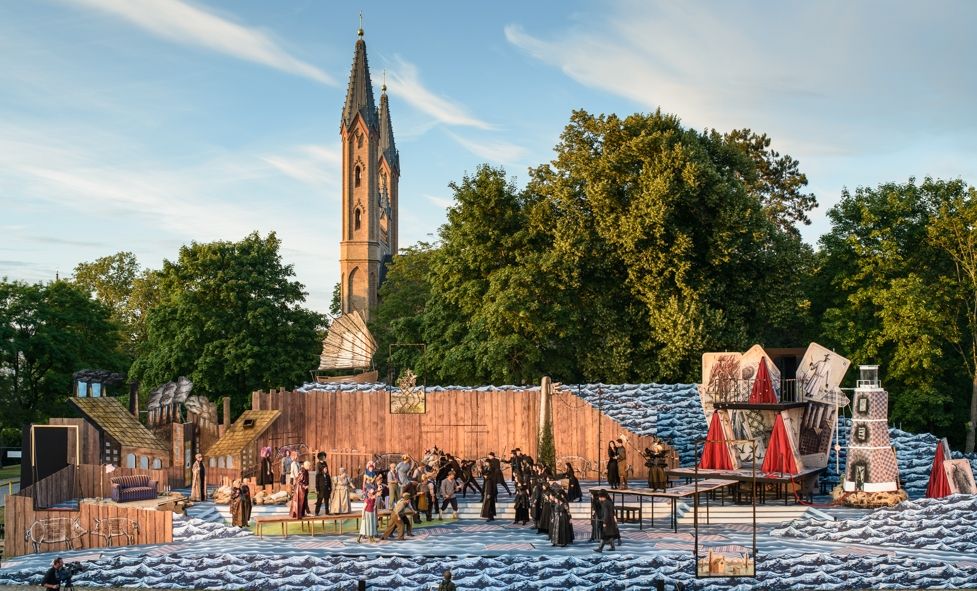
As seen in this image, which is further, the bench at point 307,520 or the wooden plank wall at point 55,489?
the wooden plank wall at point 55,489

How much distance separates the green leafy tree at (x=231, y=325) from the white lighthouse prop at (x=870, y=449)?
87.2ft

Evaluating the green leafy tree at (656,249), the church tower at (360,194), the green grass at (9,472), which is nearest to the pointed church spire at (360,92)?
the church tower at (360,194)

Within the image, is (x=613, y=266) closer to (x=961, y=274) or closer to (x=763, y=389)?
(x=763, y=389)

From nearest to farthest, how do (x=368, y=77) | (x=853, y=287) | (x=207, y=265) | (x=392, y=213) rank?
1. (x=853, y=287)
2. (x=207, y=265)
3. (x=368, y=77)
4. (x=392, y=213)

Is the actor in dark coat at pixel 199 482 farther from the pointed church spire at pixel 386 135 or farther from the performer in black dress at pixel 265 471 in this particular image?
the pointed church spire at pixel 386 135

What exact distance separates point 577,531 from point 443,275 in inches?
743

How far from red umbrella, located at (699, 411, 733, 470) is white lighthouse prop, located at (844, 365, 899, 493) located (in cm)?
319

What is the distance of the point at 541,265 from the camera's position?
38062mm

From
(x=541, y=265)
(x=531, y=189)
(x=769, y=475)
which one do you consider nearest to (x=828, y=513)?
(x=769, y=475)

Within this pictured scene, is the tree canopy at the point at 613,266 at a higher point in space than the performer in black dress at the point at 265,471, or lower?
higher

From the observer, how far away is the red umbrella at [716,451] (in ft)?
94.3

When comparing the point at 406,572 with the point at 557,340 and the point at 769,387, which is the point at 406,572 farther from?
the point at 557,340

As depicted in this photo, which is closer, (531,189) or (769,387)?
(769,387)

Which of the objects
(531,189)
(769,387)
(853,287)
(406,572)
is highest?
(531,189)
